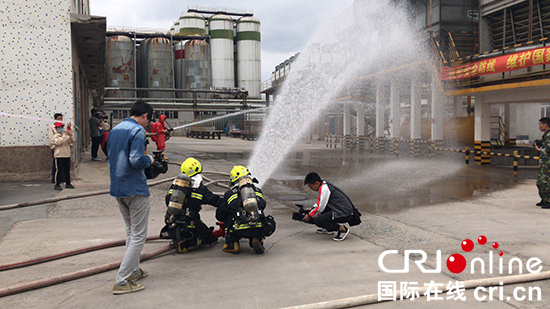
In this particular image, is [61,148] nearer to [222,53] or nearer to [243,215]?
[243,215]

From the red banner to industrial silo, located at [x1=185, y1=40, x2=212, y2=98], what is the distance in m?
36.6

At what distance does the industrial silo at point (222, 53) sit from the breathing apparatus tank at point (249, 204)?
5329 centimetres

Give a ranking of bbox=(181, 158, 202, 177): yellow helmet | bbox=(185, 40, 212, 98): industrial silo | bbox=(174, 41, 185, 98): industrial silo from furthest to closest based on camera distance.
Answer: bbox=(174, 41, 185, 98): industrial silo
bbox=(185, 40, 212, 98): industrial silo
bbox=(181, 158, 202, 177): yellow helmet

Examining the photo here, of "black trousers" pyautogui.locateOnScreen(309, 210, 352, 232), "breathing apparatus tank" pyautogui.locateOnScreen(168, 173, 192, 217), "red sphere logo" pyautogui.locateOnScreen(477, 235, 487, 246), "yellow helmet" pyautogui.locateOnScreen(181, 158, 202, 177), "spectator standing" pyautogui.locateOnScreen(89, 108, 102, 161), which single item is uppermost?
"spectator standing" pyautogui.locateOnScreen(89, 108, 102, 161)

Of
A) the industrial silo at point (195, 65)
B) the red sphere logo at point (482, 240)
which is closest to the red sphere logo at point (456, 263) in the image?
the red sphere logo at point (482, 240)

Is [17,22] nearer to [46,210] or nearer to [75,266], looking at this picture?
[46,210]

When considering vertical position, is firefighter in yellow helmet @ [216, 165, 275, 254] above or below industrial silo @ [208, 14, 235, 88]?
below

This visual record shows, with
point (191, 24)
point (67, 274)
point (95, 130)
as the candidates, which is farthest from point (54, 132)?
point (191, 24)

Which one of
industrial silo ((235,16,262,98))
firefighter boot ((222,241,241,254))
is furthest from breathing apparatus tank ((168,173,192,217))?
industrial silo ((235,16,262,98))

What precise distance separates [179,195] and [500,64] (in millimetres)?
15269

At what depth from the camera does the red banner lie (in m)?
14.5

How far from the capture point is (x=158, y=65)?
49.6m

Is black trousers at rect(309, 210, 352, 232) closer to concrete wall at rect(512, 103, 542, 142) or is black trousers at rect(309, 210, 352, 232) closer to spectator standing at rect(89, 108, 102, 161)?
spectator standing at rect(89, 108, 102, 161)

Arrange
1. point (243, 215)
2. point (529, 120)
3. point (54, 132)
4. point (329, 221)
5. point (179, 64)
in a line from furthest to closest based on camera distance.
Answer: point (179, 64) < point (529, 120) < point (54, 132) < point (329, 221) < point (243, 215)
